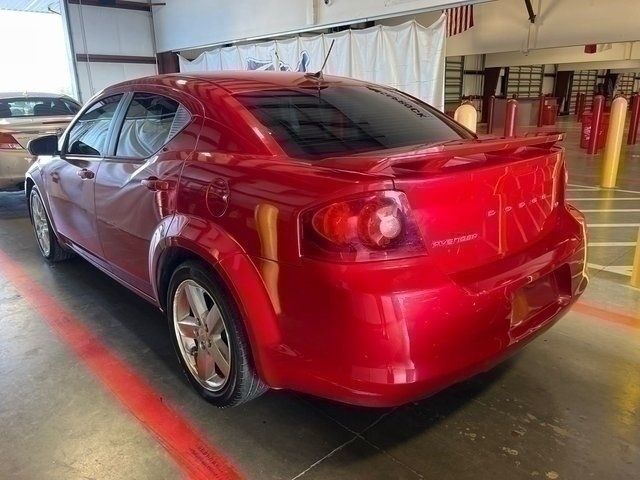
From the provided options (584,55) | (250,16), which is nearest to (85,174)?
(250,16)

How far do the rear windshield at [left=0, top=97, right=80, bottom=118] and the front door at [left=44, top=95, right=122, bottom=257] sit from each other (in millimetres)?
4110

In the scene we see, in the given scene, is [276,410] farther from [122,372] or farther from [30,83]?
[30,83]

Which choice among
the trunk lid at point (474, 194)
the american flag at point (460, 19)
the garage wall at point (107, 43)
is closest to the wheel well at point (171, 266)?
the trunk lid at point (474, 194)

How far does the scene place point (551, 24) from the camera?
829cm

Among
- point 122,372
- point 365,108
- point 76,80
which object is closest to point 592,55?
point 76,80

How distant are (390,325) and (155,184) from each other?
4.46 feet

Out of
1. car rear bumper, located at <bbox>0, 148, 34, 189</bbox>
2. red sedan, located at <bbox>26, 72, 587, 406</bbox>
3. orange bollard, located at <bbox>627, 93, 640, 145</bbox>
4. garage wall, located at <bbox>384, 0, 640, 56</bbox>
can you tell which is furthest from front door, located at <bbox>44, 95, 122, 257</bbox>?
orange bollard, located at <bbox>627, 93, 640, 145</bbox>

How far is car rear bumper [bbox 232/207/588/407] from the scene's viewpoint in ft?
5.05

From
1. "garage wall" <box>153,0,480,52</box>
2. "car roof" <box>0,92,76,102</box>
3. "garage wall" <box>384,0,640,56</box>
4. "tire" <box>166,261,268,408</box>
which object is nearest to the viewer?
"tire" <box>166,261,268,408</box>

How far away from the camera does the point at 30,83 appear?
15.1 meters

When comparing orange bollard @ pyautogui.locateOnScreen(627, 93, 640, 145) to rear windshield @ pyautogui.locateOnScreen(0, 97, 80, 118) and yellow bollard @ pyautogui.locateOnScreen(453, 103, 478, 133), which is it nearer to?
yellow bollard @ pyautogui.locateOnScreen(453, 103, 478, 133)

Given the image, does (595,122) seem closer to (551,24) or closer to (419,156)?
(551,24)

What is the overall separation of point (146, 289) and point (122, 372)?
441mm

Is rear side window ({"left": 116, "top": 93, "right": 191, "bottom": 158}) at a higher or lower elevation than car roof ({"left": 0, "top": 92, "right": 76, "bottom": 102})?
lower
